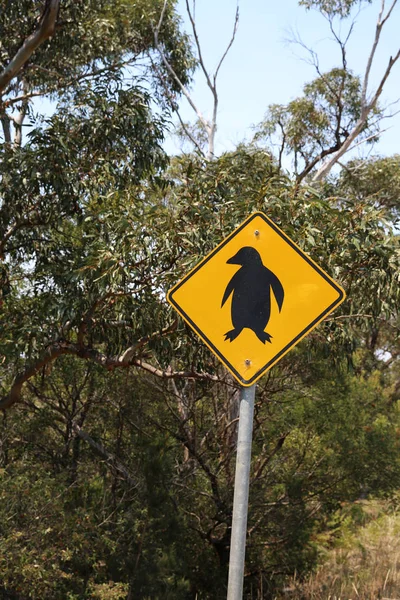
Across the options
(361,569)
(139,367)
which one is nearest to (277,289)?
(139,367)

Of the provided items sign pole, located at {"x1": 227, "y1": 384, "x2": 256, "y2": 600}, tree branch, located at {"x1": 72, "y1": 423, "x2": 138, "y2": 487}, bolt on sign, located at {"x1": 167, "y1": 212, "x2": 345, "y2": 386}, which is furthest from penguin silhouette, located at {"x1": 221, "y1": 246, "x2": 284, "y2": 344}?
tree branch, located at {"x1": 72, "y1": 423, "x2": 138, "y2": 487}

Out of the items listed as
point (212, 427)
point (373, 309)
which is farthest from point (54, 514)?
point (373, 309)


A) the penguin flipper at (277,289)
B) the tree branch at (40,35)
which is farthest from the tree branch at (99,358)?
the penguin flipper at (277,289)

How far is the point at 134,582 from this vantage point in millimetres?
8727

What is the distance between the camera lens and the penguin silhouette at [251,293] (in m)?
3.34

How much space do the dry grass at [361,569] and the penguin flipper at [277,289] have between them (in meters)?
5.49

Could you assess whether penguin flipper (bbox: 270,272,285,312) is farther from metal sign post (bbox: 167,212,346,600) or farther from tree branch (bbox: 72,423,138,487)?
tree branch (bbox: 72,423,138,487)

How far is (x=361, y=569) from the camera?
37.4 ft

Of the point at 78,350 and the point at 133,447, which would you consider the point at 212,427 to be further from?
the point at 78,350

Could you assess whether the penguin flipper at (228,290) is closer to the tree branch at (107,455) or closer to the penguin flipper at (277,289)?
the penguin flipper at (277,289)

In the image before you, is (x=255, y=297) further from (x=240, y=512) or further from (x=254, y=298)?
(x=240, y=512)

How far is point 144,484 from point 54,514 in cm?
154

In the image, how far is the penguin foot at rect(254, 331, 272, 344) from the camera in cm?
332

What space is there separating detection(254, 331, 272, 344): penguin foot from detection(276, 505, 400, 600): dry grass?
5.43 metres
